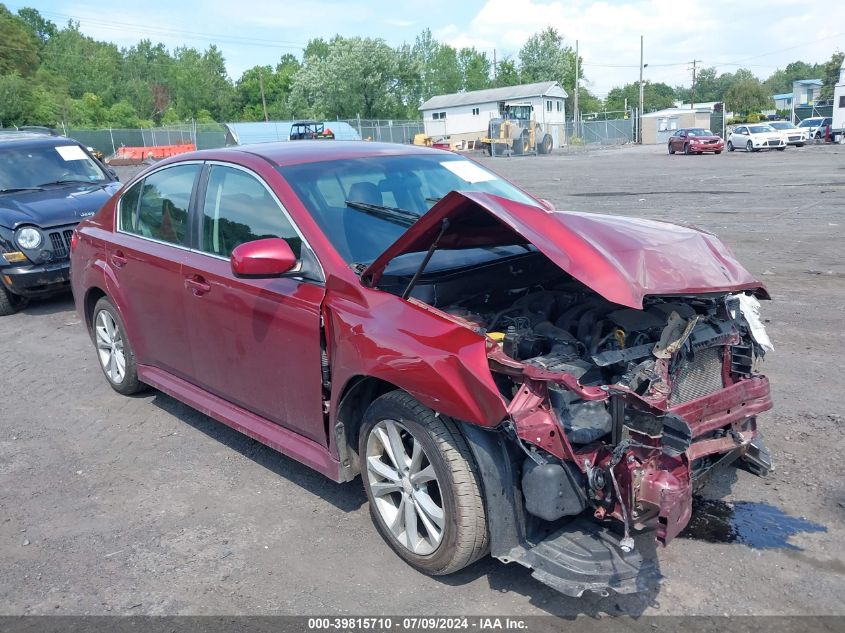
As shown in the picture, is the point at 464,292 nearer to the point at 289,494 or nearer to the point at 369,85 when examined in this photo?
the point at 289,494

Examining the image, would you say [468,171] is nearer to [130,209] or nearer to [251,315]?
[251,315]

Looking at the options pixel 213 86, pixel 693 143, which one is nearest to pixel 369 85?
pixel 213 86

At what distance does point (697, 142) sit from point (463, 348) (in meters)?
38.7

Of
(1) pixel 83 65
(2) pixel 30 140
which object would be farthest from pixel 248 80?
(2) pixel 30 140

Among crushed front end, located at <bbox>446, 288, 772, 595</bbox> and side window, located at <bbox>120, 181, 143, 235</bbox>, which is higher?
side window, located at <bbox>120, 181, 143, 235</bbox>

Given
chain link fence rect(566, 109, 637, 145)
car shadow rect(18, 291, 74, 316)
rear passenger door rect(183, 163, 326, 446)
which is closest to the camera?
rear passenger door rect(183, 163, 326, 446)

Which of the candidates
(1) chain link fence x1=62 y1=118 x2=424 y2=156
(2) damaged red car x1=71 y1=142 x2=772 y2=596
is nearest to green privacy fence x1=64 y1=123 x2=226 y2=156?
(1) chain link fence x1=62 y1=118 x2=424 y2=156

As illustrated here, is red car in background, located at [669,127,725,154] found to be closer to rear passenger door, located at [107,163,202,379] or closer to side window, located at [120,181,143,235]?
side window, located at [120,181,143,235]

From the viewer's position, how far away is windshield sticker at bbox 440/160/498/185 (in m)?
4.72

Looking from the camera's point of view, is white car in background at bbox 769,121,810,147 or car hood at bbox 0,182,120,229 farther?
white car in background at bbox 769,121,810,147

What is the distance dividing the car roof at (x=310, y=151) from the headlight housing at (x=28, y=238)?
4.54 m

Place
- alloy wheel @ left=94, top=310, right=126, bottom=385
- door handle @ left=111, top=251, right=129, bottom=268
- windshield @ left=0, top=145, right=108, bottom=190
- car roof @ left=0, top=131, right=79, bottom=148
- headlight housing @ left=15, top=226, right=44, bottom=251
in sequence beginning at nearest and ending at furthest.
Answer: door handle @ left=111, top=251, right=129, bottom=268
alloy wheel @ left=94, top=310, right=126, bottom=385
headlight housing @ left=15, top=226, right=44, bottom=251
windshield @ left=0, top=145, right=108, bottom=190
car roof @ left=0, top=131, right=79, bottom=148

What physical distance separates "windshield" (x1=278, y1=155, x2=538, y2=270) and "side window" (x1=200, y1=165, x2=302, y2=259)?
17cm

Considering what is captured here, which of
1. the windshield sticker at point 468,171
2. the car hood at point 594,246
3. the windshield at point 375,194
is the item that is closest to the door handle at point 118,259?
the windshield at point 375,194
